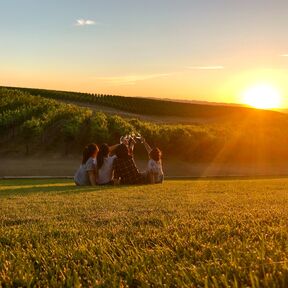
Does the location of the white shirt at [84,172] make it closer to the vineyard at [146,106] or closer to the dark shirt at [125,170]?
the dark shirt at [125,170]

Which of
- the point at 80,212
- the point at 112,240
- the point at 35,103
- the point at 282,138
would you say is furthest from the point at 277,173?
the point at 112,240

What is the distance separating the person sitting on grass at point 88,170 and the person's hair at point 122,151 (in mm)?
726

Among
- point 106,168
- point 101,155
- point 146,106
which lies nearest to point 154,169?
point 106,168

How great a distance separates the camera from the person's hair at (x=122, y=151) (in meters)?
17.0

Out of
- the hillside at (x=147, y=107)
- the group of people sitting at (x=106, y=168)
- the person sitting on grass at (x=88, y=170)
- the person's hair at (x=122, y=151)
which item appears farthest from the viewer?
the hillside at (x=147, y=107)

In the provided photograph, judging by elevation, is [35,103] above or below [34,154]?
above

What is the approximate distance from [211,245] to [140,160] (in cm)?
2663

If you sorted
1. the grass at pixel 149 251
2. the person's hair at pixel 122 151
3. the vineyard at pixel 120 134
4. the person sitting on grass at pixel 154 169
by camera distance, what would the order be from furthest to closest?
the vineyard at pixel 120 134 → the person sitting on grass at pixel 154 169 → the person's hair at pixel 122 151 → the grass at pixel 149 251

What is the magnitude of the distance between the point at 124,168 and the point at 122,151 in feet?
1.88

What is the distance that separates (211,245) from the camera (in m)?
4.24

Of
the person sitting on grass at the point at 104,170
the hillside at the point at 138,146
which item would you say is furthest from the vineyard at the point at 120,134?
the person sitting on grass at the point at 104,170

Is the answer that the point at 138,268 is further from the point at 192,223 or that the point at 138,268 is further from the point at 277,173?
the point at 277,173

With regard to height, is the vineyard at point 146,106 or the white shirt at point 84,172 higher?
the vineyard at point 146,106

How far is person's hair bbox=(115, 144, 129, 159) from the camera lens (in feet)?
55.7
